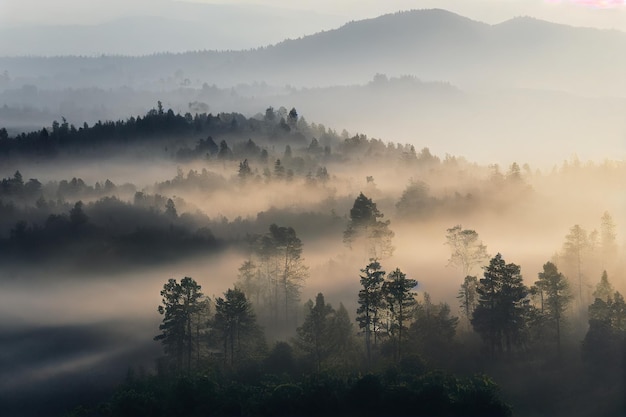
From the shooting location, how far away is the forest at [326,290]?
76625 millimetres

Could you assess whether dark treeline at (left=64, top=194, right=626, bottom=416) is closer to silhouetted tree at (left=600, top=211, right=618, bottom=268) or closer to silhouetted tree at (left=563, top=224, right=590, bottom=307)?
silhouetted tree at (left=563, top=224, right=590, bottom=307)

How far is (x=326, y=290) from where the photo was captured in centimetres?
11462

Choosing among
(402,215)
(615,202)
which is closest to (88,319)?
(402,215)

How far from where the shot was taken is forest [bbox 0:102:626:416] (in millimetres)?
76625

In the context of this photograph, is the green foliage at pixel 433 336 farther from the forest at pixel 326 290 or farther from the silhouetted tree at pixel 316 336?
the silhouetted tree at pixel 316 336

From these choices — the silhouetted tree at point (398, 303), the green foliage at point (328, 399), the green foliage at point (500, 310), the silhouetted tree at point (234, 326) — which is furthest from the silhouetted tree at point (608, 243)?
the silhouetted tree at point (234, 326)

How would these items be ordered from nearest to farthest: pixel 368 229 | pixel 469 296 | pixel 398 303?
pixel 398 303
pixel 469 296
pixel 368 229

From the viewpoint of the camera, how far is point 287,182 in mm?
178250

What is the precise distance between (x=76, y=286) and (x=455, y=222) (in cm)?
6749

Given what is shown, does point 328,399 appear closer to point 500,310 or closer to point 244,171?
point 500,310

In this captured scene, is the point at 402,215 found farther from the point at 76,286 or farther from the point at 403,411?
the point at 403,411

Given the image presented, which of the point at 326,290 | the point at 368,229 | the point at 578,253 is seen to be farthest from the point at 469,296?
the point at 368,229

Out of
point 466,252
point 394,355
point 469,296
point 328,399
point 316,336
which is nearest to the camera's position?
point 328,399

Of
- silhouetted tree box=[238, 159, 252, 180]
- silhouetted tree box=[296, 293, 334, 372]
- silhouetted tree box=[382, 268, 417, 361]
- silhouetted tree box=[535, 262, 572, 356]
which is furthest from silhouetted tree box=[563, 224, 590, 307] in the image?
silhouetted tree box=[238, 159, 252, 180]
